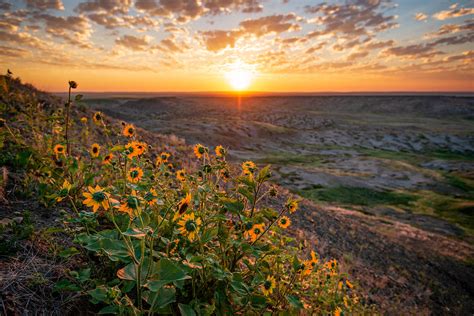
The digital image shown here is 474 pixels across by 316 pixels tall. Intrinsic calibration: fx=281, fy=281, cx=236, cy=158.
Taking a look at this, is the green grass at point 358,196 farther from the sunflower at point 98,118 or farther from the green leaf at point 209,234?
the green leaf at point 209,234

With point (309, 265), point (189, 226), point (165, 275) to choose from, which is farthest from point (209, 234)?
point (309, 265)

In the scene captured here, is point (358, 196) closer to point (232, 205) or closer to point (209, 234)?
point (232, 205)

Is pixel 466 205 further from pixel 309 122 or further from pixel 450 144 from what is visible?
pixel 309 122

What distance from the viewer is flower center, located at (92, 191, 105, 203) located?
5.97ft

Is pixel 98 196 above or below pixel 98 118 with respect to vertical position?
below

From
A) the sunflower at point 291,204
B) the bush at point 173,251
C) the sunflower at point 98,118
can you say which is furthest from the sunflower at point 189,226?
the sunflower at point 98,118

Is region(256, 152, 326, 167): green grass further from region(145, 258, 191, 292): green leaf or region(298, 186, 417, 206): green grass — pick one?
region(145, 258, 191, 292): green leaf

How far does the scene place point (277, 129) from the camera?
235 ft

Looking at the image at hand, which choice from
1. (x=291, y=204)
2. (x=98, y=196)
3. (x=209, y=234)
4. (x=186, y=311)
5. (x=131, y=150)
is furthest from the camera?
(x=131, y=150)

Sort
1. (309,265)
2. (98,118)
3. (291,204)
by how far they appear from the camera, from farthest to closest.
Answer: (98,118), (309,265), (291,204)

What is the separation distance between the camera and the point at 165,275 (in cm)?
188

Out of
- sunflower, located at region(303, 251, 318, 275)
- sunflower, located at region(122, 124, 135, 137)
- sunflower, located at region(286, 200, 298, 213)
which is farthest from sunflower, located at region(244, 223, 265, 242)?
sunflower, located at region(122, 124, 135, 137)

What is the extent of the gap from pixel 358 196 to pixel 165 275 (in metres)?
33.7

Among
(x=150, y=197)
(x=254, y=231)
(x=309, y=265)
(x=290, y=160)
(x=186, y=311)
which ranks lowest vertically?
(x=290, y=160)
